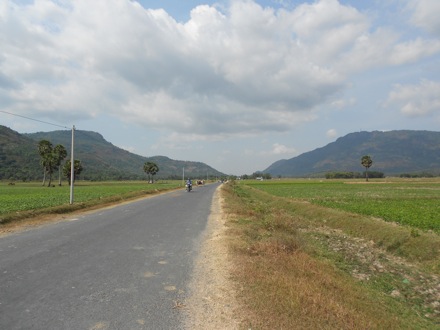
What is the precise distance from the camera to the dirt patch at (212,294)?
623cm

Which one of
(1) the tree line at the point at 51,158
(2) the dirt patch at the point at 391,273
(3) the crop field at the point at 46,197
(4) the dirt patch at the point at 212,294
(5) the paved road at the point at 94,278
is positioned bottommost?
(2) the dirt patch at the point at 391,273

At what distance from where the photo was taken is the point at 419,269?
1259 centimetres

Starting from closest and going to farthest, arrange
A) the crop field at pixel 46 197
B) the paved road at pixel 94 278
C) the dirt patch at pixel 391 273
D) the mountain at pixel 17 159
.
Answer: the paved road at pixel 94 278 → the dirt patch at pixel 391 273 → the crop field at pixel 46 197 → the mountain at pixel 17 159

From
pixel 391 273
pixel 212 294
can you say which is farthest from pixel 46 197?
pixel 391 273

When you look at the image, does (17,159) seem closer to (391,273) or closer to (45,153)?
(45,153)

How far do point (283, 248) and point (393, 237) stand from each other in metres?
7.30

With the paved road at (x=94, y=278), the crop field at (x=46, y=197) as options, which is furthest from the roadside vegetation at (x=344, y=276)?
the crop field at (x=46, y=197)

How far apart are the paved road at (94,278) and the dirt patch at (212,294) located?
300 mm

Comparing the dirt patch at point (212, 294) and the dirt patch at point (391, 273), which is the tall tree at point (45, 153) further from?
the dirt patch at point (212, 294)

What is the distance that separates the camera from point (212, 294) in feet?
25.5

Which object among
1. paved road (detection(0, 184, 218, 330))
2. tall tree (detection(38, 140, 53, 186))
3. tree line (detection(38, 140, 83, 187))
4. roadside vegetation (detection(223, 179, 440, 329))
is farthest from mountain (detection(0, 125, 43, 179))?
roadside vegetation (detection(223, 179, 440, 329))

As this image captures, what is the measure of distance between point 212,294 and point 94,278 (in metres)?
3.18

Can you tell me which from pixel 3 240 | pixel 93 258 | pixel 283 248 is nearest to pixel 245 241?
pixel 283 248

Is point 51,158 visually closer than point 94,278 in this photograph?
No
